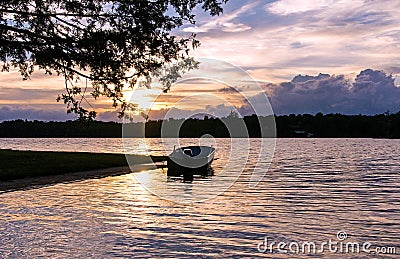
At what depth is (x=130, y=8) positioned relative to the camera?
22922 mm

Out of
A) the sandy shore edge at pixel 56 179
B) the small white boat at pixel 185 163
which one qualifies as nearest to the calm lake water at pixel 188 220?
the sandy shore edge at pixel 56 179

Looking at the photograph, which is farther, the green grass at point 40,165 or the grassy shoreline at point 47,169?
the green grass at point 40,165

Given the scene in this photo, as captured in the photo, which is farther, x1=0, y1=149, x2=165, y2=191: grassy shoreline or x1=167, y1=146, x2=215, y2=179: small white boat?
x1=167, y1=146, x2=215, y2=179: small white boat

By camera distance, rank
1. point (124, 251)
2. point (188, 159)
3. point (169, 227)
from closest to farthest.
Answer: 1. point (124, 251)
2. point (169, 227)
3. point (188, 159)

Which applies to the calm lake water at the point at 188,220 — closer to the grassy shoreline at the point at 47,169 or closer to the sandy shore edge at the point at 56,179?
the sandy shore edge at the point at 56,179

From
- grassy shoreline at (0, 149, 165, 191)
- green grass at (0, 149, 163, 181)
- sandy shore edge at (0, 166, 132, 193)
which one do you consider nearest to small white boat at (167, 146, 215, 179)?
sandy shore edge at (0, 166, 132, 193)

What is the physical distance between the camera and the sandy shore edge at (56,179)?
28.4 meters

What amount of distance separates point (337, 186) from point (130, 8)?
1858 centimetres

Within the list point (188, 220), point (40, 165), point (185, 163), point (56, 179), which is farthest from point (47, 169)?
point (188, 220)

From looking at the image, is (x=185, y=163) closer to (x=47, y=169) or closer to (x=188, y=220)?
(x=47, y=169)

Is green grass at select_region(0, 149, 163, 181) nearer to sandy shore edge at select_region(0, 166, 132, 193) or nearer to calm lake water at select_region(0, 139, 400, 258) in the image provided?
sandy shore edge at select_region(0, 166, 132, 193)

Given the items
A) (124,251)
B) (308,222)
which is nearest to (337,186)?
(308,222)

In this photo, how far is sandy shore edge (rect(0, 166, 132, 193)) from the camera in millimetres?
28356

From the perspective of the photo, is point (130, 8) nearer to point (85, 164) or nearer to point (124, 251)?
point (124, 251)
